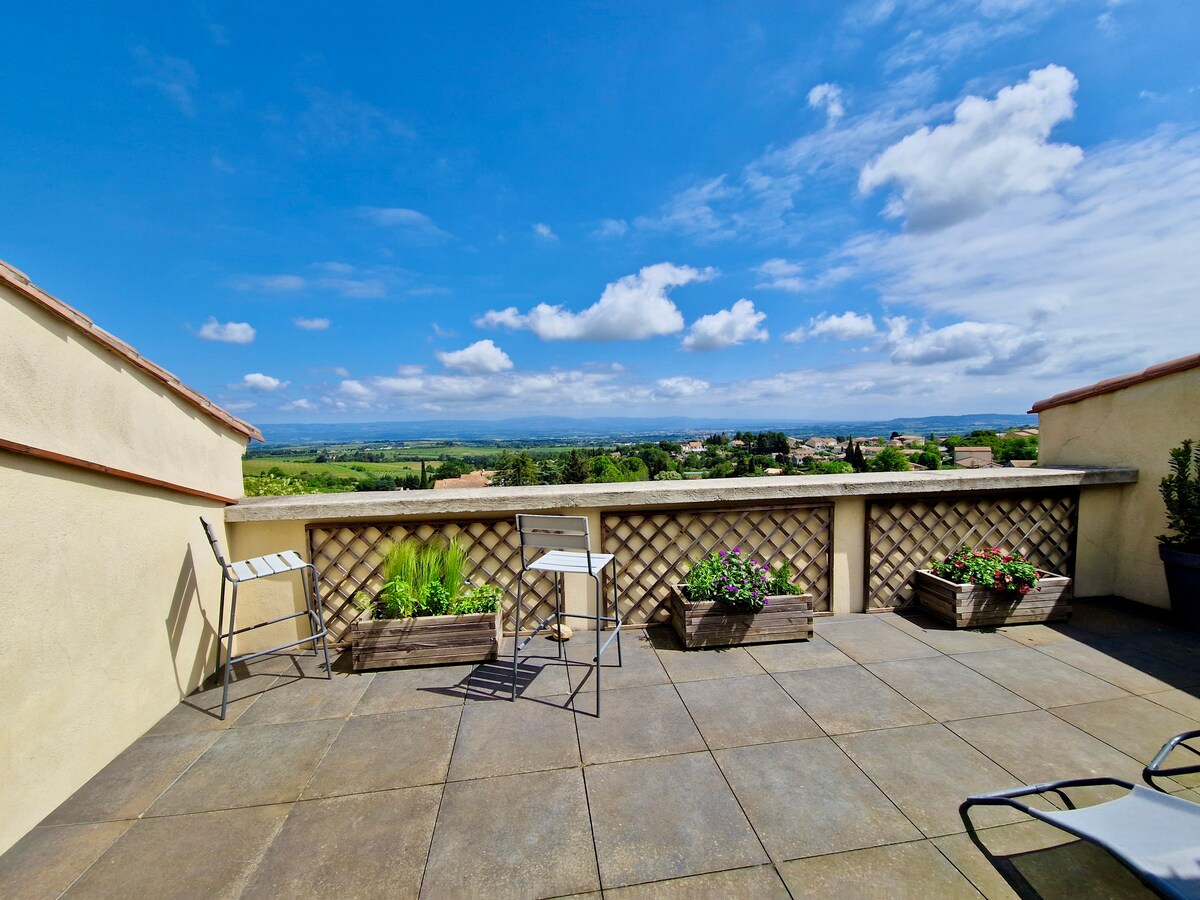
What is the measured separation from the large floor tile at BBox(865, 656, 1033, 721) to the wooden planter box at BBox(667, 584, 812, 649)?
54 centimetres

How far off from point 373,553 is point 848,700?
347 centimetres

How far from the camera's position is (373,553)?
11.7 feet

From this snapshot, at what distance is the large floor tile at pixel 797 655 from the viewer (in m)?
3.17

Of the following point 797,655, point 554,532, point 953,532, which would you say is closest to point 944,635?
point 953,532

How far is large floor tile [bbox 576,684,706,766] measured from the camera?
2.31m

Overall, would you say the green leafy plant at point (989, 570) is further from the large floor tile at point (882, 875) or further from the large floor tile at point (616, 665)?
the large floor tile at point (882, 875)

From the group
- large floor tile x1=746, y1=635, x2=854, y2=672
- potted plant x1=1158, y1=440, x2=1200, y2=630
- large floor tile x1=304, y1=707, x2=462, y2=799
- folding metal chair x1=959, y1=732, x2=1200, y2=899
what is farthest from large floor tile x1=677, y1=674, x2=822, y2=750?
potted plant x1=1158, y1=440, x2=1200, y2=630

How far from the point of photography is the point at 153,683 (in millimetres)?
2611

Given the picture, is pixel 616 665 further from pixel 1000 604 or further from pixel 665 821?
pixel 1000 604

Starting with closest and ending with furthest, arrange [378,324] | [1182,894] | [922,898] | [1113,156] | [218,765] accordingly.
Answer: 1. [1182,894]
2. [922,898]
3. [218,765]
4. [1113,156]
5. [378,324]

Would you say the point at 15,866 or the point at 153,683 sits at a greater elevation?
the point at 153,683

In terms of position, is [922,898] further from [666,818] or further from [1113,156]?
[1113,156]

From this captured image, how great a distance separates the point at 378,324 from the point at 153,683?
112ft

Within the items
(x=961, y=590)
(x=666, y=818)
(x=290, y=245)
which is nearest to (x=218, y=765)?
(x=666, y=818)
